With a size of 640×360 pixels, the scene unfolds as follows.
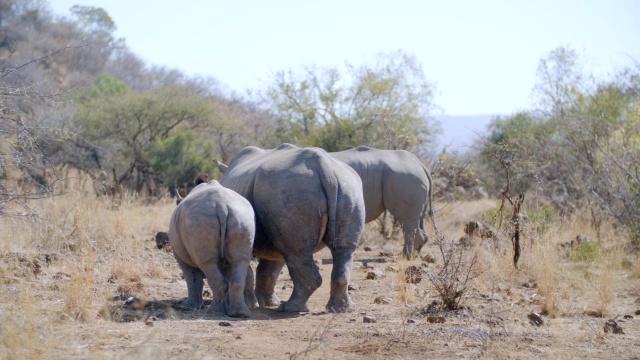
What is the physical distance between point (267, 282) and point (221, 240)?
1.44m

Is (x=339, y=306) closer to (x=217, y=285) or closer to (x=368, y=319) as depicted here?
(x=368, y=319)

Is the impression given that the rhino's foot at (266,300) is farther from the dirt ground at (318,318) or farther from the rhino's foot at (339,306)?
the rhino's foot at (339,306)

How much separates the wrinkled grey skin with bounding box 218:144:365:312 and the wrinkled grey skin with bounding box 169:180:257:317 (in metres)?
0.41

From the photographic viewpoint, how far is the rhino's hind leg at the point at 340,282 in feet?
25.5

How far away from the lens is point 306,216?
7.64 meters

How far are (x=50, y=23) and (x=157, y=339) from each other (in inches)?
1479

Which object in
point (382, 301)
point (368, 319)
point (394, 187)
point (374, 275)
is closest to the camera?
point (368, 319)

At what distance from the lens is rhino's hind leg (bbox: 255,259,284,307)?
27.6ft

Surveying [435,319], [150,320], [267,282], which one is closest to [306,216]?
[267,282]

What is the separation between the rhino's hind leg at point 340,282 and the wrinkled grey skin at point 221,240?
0.89m

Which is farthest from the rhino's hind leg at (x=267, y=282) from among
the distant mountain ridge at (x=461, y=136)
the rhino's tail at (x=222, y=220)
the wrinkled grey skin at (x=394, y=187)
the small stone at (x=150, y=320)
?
the wrinkled grey skin at (x=394, y=187)

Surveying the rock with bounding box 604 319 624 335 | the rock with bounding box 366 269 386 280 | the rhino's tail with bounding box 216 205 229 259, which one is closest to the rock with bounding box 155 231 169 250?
the rock with bounding box 366 269 386 280

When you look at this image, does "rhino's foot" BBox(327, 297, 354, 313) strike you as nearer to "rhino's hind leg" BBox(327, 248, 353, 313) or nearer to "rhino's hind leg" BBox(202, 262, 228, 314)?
"rhino's hind leg" BBox(327, 248, 353, 313)

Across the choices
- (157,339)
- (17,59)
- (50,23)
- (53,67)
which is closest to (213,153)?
(17,59)
